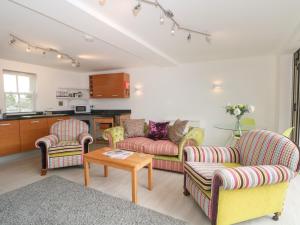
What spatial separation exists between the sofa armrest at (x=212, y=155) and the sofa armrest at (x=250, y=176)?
0.66 m

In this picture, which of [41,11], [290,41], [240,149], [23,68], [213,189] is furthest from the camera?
[23,68]

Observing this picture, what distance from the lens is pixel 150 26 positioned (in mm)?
2475

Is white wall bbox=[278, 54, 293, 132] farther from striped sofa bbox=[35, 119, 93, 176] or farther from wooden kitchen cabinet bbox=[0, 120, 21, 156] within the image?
wooden kitchen cabinet bbox=[0, 120, 21, 156]

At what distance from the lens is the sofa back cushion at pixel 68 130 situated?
370 cm

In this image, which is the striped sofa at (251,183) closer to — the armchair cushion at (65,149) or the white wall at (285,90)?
the armchair cushion at (65,149)

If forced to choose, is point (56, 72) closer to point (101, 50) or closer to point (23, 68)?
point (23, 68)

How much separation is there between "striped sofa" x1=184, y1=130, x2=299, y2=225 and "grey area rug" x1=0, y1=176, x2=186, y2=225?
0.46 m

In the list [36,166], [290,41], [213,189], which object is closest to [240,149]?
[213,189]

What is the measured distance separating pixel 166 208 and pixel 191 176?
493mm

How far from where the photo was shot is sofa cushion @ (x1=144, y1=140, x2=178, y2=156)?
122 inches

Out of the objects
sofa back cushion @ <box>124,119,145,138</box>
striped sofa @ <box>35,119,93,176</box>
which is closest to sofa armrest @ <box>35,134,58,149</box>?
striped sofa @ <box>35,119,93,176</box>

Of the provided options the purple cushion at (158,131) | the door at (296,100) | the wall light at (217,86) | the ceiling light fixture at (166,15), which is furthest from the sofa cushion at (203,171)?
the wall light at (217,86)

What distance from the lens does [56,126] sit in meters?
3.75

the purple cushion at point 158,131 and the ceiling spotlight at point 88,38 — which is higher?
the ceiling spotlight at point 88,38
